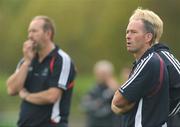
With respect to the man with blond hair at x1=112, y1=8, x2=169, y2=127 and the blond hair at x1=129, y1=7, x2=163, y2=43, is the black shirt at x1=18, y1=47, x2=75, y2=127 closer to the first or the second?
the man with blond hair at x1=112, y1=8, x2=169, y2=127

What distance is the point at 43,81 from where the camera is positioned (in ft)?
34.7

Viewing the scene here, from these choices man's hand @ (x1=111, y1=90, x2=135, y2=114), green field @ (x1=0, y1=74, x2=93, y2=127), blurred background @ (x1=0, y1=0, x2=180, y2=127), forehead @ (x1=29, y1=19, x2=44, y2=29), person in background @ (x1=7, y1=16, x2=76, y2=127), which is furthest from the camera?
blurred background @ (x1=0, y1=0, x2=180, y2=127)

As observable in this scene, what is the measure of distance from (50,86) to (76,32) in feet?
62.6

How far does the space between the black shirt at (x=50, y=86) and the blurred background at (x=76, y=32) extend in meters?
14.5

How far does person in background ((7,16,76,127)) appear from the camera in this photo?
414 inches

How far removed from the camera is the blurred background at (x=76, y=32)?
1047 inches

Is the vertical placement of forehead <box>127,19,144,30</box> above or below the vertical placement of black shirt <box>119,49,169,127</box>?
above

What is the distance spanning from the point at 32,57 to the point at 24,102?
61cm

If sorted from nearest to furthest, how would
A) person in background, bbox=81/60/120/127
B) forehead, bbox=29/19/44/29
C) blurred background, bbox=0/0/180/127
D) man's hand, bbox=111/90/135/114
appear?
1. man's hand, bbox=111/90/135/114
2. forehead, bbox=29/19/44/29
3. person in background, bbox=81/60/120/127
4. blurred background, bbox=0/0/180/127

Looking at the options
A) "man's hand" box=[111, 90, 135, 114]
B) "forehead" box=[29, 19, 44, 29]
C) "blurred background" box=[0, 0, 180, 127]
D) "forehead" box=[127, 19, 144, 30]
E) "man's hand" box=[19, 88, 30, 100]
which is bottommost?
"blurred background" box=[0, 0, 180, 127]

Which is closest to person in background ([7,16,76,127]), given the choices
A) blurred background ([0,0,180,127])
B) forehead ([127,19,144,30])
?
forehead ([127,19,144,30])

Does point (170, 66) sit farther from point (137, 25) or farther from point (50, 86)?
point (50, 86)

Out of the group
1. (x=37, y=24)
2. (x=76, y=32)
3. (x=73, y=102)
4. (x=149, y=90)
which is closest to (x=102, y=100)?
(x=37, y=24)

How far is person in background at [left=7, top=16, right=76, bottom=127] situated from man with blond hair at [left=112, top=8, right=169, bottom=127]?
2.05 m
